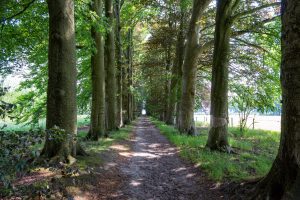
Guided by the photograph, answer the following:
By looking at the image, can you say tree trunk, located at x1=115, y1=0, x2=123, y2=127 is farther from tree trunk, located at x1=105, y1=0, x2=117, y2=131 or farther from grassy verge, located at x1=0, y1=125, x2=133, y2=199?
grassy verge, located at x1=0, y1=125, x2=133, y2=199

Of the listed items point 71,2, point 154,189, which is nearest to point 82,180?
point 154,189

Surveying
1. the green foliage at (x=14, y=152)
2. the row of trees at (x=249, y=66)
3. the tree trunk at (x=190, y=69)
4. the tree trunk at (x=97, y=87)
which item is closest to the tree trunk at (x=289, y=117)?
the row of trees at (x=249, y=66)

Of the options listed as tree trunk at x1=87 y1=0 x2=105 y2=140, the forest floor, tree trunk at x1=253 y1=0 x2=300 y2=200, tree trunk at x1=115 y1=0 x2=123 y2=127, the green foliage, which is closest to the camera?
the green foliage

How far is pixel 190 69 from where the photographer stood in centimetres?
1481

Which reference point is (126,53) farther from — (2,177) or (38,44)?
(2,177)

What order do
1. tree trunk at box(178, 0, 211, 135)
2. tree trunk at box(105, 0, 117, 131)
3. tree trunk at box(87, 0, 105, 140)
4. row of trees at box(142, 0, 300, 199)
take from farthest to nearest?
tree trunk at box(105, 0, 117, 131)
tree trunk at box(178, 0, 211, 135)
tree trunk at box(87, 0, 105, 140)
row of trees at box(142, 0, 300, 199)

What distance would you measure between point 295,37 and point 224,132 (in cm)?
603

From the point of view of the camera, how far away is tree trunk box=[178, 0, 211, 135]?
46.3 feet

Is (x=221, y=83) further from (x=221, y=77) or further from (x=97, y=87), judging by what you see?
(x=97, y=87)

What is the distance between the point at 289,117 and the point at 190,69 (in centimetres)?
1069

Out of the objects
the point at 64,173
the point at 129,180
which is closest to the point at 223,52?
the point at 129,180

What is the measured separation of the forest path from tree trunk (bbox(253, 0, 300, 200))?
148cm

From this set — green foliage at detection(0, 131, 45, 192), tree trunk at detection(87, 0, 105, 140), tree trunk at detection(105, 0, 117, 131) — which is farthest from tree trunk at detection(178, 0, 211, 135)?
green foliage at detection(0, 131, 45, 192)

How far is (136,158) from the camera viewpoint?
9789mm
